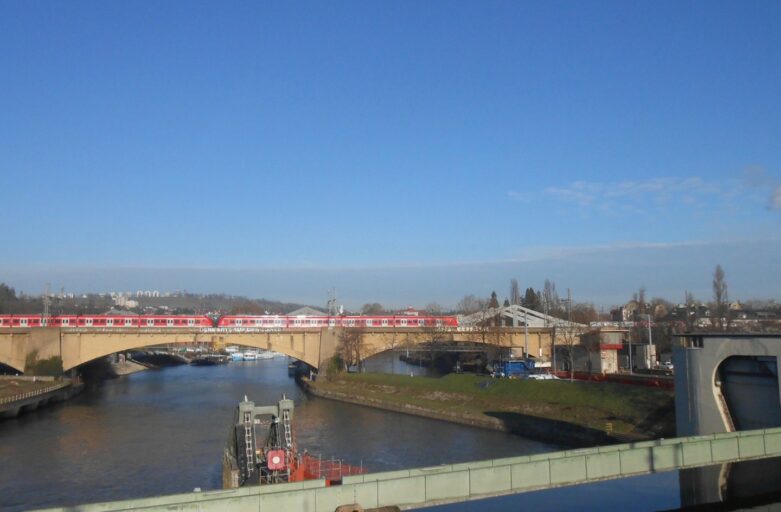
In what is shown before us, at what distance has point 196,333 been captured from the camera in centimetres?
6394

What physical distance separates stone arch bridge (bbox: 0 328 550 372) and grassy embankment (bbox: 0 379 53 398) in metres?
3.63

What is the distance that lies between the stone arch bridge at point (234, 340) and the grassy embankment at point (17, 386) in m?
3.63

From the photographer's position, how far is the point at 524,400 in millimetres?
42406

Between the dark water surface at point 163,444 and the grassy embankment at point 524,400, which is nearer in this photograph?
the dark water surface at point 163,444

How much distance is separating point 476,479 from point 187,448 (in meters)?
23.5

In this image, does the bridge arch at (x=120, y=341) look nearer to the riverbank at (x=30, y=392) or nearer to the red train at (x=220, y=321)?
the red train at (x=220, y=321)

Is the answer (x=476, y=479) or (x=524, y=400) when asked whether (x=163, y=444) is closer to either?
(x=524, y=400)

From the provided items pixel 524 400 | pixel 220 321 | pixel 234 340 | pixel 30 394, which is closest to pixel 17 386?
pixel 30 394

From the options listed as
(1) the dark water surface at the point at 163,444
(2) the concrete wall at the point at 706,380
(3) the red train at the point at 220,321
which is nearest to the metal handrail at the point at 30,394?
(1) the dark water surface at the point at 163,444

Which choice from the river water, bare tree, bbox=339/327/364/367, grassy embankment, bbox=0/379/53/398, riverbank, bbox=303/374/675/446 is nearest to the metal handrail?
grassy embankment, bbox=0/379/53/398

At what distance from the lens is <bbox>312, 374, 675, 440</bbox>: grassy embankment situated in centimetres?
3362

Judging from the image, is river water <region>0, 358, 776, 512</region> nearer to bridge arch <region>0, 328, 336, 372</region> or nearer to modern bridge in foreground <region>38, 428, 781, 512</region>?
modern bridge in foreground <region>38, 428, 781, 512</region>

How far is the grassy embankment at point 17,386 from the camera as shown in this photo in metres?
50.6

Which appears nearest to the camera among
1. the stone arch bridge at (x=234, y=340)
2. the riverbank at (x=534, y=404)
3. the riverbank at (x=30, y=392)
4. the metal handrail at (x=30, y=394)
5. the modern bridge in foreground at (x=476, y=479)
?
the modern bridge in foreground at (x=476, y=479)
